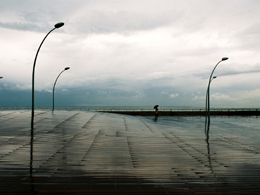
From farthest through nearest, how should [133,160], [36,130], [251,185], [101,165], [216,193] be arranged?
[36,130]
[133,160]
[101,165]
[251,185]
[216,193]

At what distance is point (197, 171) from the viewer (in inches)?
297

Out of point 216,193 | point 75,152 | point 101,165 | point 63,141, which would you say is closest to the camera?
point 216,193

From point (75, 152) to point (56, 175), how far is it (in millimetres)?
3198

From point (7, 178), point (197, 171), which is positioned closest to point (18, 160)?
point (7, 178)

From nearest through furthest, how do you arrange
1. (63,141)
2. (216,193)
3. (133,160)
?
1. (216,193)
2. (133,160)
3. (63,141)

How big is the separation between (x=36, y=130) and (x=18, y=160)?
27.0 feet

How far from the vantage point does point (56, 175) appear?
689cm

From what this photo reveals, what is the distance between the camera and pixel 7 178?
21.5 feet

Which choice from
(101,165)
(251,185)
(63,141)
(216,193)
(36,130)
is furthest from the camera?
(36,130)

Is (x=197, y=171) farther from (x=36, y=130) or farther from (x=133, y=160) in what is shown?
(x=36, y=130)

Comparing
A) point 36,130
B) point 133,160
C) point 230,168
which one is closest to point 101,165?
point 133,160

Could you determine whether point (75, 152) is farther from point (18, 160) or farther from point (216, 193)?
point (216, 193)

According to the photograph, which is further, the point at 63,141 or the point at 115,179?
the point at 63,141

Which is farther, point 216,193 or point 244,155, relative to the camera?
point 244,155
